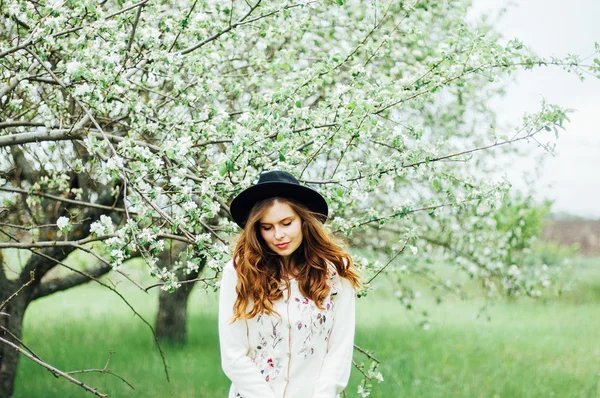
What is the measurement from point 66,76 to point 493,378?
5.65 metres

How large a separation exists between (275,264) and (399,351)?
597 centimetres

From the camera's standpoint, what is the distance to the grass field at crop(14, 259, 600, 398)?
6766 millimetres

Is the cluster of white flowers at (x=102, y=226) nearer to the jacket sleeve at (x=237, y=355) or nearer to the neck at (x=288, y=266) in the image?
the jacket sleeve at (x=237, y=355)

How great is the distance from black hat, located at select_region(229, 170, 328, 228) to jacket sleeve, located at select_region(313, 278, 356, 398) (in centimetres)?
38

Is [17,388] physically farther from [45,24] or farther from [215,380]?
[45,24]

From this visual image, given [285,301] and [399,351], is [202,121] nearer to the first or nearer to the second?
[285,301]

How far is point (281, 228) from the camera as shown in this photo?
113 inches

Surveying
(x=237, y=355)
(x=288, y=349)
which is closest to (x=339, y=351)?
(x=288, y=349)

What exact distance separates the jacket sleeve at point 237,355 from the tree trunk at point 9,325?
3788 millimetres

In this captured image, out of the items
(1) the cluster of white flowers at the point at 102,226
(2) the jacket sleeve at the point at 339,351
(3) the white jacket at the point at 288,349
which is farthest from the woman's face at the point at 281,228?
(1) the cluster of white flowers at the point at 102,226

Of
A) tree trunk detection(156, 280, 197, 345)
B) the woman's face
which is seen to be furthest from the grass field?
the woman's face

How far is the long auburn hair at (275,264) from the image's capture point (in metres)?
2.81

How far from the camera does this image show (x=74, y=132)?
12.0 ft

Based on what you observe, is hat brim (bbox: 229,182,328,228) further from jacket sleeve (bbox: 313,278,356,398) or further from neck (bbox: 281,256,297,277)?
jacket sleeve (bbox: 313,278,356,398)
